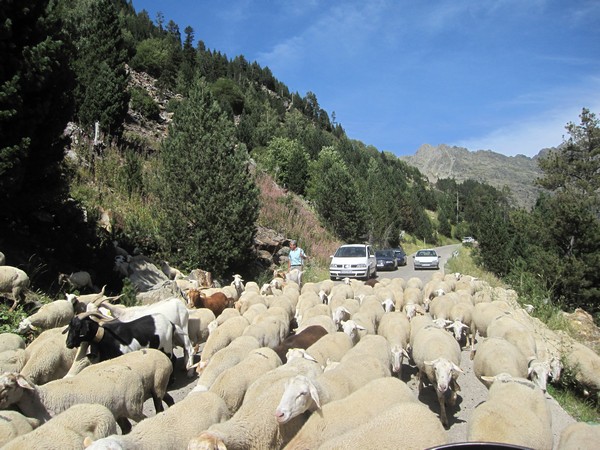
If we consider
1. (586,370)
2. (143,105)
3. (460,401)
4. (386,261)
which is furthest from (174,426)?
(143,105)

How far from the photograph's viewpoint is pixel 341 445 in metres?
3.91

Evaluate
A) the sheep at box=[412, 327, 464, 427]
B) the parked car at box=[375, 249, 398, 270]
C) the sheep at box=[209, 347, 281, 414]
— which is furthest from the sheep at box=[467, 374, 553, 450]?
the parked car at box=[375, 249, 398, 270]

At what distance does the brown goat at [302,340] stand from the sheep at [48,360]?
337 centimetres

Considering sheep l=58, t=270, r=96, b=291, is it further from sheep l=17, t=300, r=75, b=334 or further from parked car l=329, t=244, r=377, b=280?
parked car l=329, t=244, r=377, b=280

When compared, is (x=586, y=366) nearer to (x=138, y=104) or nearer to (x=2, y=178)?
(x=2, y=178)

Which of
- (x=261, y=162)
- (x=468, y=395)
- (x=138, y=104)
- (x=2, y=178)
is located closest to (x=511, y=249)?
(x=468, y=395)

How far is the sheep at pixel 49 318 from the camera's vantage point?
26.9ft

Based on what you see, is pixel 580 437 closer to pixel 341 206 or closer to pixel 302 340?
pixel 302 340

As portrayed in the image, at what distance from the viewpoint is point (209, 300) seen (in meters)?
11.5

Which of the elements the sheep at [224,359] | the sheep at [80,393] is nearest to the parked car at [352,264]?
the sheep at [224,359]

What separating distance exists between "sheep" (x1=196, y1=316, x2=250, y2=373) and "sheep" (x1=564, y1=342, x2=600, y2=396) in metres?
6.76

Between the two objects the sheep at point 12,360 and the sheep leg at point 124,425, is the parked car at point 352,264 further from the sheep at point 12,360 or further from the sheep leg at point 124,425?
the sheep leg at point 124,425

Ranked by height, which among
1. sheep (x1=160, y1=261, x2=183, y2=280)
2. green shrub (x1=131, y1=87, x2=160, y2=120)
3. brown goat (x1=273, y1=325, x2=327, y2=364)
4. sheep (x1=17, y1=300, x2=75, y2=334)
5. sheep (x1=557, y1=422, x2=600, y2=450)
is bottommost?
sheep (x1=557, y1=422, x2=600, y2=450)

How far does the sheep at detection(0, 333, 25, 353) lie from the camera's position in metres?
6.90
